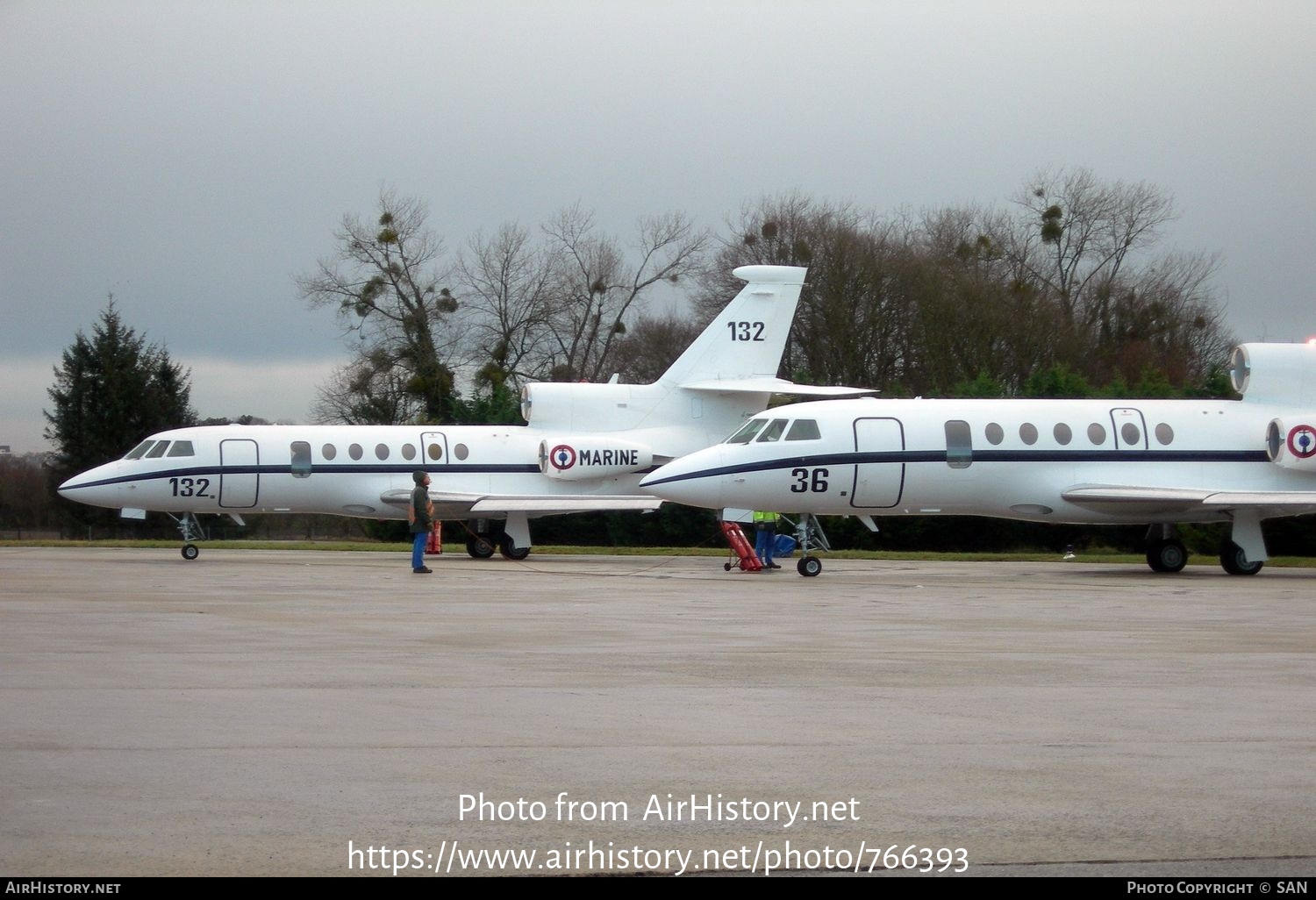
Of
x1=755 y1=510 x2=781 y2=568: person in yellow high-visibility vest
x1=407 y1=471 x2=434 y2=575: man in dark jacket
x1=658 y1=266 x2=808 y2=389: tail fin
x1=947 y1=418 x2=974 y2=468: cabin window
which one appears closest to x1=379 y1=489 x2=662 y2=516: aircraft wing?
x1=658 y1=266 x2=808 y2=389: tail fin

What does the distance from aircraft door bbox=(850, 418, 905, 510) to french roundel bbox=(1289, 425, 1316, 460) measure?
6.84 metres

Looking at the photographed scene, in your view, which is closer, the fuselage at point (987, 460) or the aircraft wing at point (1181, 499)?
the fuselage at point (987, 460)

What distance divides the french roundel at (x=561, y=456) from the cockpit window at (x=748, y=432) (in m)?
9.49

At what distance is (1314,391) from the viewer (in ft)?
85.5

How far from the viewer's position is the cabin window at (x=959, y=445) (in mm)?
24081

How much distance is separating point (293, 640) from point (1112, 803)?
8035 mm

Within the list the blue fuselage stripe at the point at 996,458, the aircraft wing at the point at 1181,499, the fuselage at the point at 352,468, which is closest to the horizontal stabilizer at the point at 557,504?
the fuselage at the point at 352,468

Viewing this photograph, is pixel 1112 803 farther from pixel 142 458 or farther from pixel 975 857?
pixel 142 458

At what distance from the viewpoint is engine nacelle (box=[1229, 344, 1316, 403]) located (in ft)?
85.6

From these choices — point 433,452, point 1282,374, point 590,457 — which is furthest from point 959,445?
point 433,452

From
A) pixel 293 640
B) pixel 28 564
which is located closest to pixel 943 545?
pixel 28 564

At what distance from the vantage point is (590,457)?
32750 mm

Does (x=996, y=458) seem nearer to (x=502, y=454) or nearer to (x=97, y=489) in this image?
(x=502, y=454)

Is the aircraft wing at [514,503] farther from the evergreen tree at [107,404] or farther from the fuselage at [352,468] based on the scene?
the evergreen tree at [107,404]
